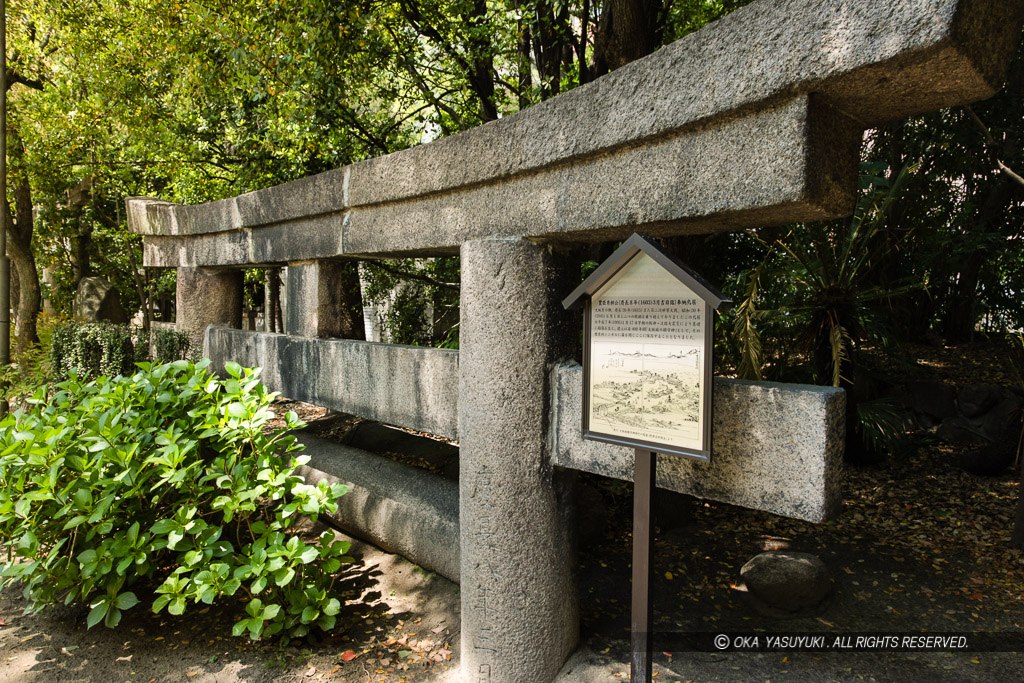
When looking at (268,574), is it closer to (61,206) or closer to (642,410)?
(642,410)

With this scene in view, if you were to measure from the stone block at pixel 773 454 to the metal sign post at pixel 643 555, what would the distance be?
182 millimetres

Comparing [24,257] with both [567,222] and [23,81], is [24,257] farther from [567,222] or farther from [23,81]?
[567,222]

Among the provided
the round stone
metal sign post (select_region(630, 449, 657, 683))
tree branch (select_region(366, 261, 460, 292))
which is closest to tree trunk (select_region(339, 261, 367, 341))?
tree branch (select_region(366, 261, 460, 292))

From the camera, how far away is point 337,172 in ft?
10.8

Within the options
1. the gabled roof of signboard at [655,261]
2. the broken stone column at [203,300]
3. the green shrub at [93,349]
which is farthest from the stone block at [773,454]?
the green shrub at [93,349]

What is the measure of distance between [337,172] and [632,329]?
2.16 metres

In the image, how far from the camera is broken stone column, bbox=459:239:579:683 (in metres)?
2.32

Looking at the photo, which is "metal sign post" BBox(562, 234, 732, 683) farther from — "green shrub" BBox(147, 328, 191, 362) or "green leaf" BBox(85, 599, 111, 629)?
"green shrub" BBox(147, 328, 191, 362)

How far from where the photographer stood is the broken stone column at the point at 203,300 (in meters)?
4.74

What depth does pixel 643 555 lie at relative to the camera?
1860 millimetres

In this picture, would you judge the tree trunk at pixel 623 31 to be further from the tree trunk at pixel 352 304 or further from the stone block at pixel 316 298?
the tree trunk at pixel 352 304

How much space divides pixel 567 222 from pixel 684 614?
7.69 feet

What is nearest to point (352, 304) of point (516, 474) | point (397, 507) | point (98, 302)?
point (397, 507)

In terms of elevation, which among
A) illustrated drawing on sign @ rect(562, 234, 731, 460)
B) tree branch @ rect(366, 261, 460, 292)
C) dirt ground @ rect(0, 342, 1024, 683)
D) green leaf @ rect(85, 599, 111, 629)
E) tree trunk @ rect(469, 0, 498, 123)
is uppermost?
tree trunk @ rect(469, 0, 498, 123)
